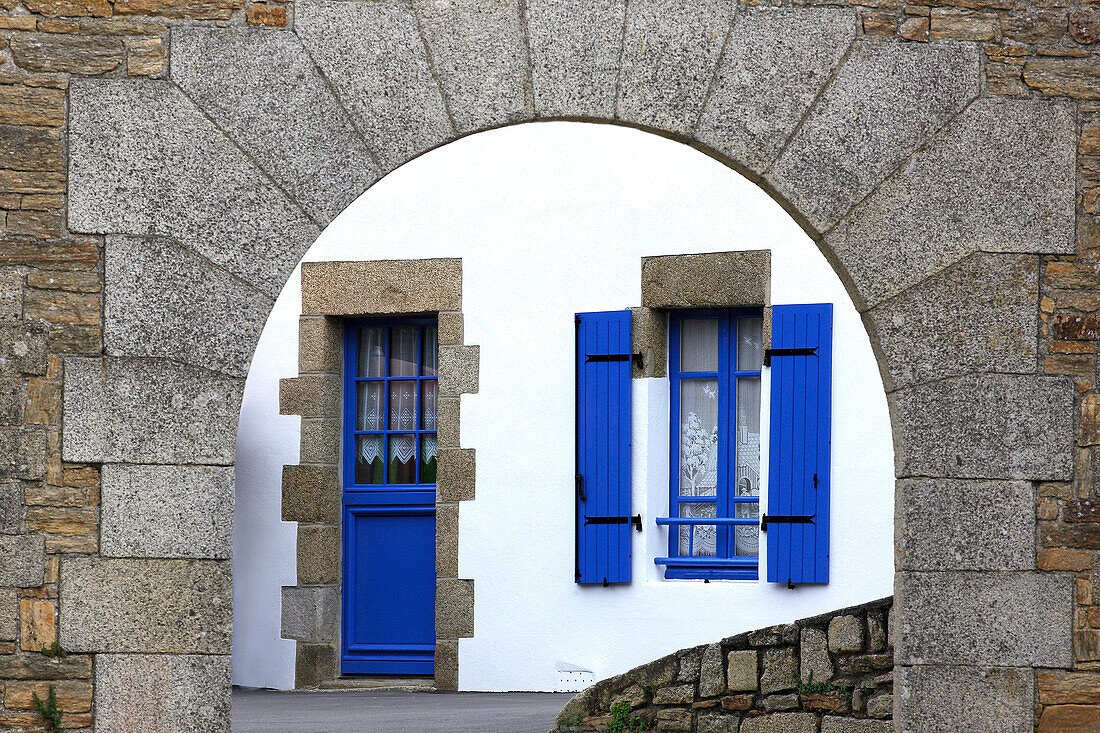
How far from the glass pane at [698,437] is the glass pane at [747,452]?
14 centimetres

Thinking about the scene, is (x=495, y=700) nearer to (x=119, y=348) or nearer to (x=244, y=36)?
(x=119, y=348)

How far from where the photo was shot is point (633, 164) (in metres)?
7.42

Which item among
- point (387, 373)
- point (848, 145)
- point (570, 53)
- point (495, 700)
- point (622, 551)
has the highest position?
point (570, 53)

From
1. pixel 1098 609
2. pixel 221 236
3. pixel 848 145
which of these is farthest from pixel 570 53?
pixel 1098 609

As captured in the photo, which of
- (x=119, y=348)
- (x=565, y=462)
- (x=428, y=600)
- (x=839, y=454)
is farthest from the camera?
(x=428, y=600)

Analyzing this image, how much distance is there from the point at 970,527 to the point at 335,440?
479 cm

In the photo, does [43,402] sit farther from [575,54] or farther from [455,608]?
[455,608]

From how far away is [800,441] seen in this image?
22.8 feet

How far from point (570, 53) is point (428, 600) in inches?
185

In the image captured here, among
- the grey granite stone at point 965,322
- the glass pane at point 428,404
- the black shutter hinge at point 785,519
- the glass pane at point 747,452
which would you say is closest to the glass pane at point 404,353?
the glass pane at point 428,404

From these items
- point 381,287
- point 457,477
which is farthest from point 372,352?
point 457,477

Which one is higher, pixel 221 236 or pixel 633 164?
pixel 633 164

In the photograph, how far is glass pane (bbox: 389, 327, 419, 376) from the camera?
314 inches

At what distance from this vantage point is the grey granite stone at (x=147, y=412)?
372 cm
